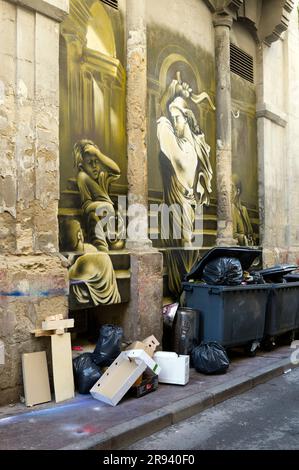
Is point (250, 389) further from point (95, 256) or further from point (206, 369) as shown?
point (95, 256)

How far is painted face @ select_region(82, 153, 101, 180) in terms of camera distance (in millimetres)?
6258

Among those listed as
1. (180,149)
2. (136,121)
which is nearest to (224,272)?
(180,149)

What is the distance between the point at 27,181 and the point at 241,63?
6262 millimetres

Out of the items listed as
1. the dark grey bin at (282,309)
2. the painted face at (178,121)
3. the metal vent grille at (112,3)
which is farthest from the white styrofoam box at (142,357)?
the metal vent grille at (112,3)

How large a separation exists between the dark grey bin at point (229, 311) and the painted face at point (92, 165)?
203 centimetres

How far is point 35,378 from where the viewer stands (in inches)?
196

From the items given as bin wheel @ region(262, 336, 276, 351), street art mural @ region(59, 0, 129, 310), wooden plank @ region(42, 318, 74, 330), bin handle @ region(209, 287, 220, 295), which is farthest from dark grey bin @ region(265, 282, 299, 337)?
wooden plank @ region(42, 318, 74, 330)

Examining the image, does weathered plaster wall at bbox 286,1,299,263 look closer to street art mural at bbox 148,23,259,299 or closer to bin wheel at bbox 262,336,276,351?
street art mural at bbox 148,23,259,299

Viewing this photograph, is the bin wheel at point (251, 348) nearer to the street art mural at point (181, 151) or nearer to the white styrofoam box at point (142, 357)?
the street art mural at point (181, 151)

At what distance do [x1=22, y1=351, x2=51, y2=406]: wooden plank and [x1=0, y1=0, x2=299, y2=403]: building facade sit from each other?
10 centimetres

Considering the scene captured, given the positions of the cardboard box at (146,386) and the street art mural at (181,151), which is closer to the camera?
the cardboard box at (146,386)

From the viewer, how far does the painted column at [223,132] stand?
8.99 meters
